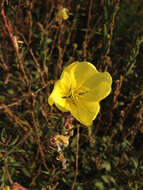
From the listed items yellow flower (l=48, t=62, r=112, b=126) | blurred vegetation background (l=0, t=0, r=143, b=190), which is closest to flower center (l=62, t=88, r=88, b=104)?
yellow flower (l=48, t=62, r=112, b=126)

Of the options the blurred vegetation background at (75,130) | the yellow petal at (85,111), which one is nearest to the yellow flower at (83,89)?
the yellow petal at (85,111)

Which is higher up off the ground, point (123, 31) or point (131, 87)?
point (123, 31)

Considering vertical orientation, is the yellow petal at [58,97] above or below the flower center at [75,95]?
above

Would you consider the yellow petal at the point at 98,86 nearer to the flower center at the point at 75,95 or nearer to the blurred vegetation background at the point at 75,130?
the flower center at the point at 75,95

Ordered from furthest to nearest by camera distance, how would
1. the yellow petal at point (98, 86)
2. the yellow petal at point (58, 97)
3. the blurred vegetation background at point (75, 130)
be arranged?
the blurred vegetation background at point (75, 130), the yellow petal at point (98, 86), the yellow petal at point (58, 97)

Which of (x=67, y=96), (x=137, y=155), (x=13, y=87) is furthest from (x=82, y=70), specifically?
(x=13, y=87)

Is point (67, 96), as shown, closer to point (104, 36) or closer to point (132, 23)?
point (104, 36)

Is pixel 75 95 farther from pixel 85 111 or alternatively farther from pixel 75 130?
pixel 75 130

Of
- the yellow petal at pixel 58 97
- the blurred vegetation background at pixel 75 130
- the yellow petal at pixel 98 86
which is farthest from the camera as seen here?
the blurred vegetation background at pixel 75 130
